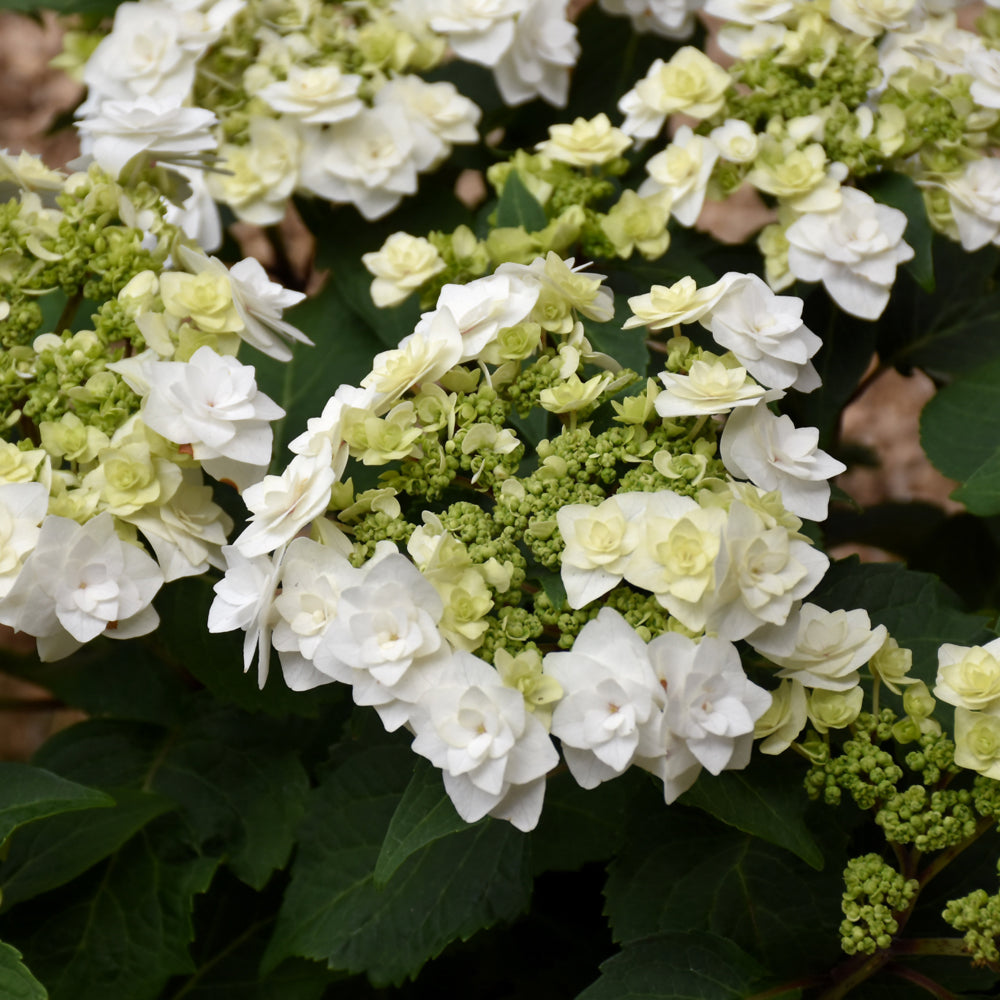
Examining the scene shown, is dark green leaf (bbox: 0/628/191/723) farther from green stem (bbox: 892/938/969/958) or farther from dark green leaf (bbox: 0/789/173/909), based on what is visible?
green stem (bbox: 892/938/969/958)

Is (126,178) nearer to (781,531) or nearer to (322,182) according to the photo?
(322,182)

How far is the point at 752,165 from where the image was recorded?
3.94 ft

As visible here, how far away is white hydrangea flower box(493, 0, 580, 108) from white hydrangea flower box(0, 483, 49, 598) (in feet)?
2.57

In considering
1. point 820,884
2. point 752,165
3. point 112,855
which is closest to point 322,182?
point 752,165

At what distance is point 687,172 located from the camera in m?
1.20

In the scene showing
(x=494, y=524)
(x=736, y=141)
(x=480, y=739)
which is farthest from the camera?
(x=736, y=141)

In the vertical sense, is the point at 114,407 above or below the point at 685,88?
below

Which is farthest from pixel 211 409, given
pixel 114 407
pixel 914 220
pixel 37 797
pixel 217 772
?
pixel 914 220

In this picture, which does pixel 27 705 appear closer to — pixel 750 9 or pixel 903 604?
pixel 903 604

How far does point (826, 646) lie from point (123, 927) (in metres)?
0.78

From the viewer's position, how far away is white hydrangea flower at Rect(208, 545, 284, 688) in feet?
2.69

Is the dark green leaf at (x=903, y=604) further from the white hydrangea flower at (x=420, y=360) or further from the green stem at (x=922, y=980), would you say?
the white hydrangea flower at (x=420, y=360)

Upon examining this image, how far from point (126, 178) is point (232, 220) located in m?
0.54

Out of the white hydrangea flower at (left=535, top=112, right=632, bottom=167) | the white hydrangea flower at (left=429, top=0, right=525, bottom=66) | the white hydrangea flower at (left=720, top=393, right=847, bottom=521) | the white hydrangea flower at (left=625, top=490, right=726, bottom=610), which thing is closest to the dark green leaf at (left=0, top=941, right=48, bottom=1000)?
the white hydrangea flower at (left=625, top=490, right=726, bottom=610)
